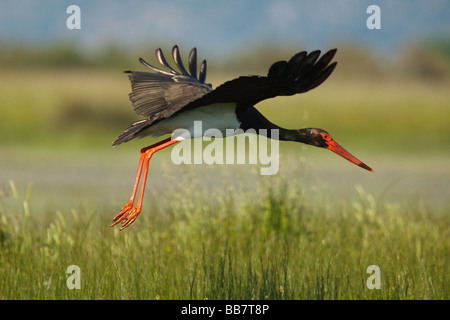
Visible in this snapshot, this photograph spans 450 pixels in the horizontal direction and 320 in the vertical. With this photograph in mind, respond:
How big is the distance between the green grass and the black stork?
0.55 meters

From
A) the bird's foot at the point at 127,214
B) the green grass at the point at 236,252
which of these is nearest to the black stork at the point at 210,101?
A: the bird's foot at the point at 127,214

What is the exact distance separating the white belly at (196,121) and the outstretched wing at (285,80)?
16 cm

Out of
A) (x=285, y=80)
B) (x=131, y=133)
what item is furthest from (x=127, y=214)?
(x=285, y=80)

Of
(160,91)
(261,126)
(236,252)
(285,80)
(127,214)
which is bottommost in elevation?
(236,252)

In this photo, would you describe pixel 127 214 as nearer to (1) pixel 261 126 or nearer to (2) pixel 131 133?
(2) pixel 131 133

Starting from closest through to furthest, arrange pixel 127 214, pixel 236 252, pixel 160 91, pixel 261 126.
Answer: pixel 127 214, pixel 261 126, pixel 160 91, pixel 236 252

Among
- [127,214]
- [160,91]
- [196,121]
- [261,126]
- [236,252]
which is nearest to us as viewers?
[127,214]

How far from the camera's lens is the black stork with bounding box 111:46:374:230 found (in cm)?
392

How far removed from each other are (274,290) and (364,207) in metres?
2.68

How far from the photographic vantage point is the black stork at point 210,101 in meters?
3.92

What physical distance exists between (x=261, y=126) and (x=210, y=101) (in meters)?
0.47

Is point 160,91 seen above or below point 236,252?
above

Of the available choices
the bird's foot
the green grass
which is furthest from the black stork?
the green grass

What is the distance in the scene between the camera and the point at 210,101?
4.21 m
